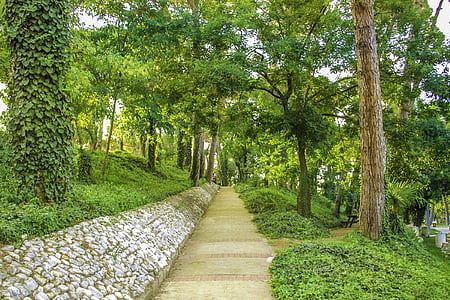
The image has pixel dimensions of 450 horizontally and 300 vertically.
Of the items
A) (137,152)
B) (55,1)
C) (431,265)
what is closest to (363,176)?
(431,265)

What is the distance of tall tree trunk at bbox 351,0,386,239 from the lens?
26.0ft

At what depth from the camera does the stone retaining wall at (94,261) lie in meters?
3.49

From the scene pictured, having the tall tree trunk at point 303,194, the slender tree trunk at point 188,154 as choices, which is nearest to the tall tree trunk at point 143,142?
the slender tree trunk at point 188,154

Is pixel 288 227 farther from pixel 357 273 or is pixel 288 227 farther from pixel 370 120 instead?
pixel 357 273

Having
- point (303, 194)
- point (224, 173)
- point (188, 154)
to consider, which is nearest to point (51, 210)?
point (303, 194)

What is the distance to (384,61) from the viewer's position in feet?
36.2

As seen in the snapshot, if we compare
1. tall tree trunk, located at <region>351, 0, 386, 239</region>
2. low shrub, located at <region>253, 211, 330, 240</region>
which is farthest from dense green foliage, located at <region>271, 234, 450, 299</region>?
low shrub, located at <region>253, 211, 330, 240</region>

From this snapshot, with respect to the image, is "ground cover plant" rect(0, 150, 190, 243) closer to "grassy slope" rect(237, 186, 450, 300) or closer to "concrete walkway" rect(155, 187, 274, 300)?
"concrete walkway" rect(155, 187, 274, 300)

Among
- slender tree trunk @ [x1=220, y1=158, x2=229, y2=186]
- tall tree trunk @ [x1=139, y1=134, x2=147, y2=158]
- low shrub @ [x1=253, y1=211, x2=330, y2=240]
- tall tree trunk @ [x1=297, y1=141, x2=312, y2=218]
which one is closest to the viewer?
low shrub @ [x1=253, y1=211, x2=330, y2=240]

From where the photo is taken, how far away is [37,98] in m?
5.67

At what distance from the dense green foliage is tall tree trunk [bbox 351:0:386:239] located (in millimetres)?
843

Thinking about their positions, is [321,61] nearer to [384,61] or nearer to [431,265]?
[384,61]

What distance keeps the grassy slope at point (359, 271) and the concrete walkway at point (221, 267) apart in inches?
15.6

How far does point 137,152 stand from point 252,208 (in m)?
27.5
